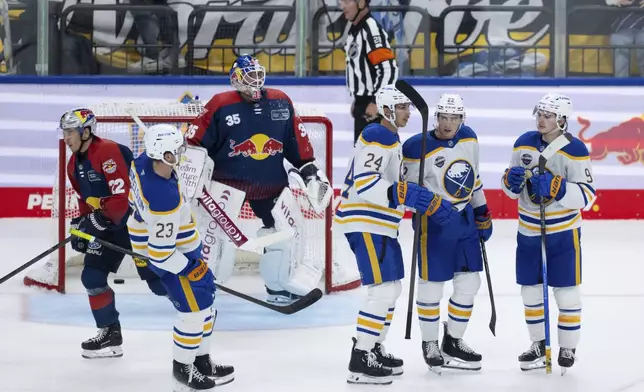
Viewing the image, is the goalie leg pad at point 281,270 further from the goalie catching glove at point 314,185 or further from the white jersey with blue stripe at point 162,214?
the white jersey with blue stripe at point 162,214

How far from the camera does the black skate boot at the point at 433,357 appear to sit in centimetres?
463

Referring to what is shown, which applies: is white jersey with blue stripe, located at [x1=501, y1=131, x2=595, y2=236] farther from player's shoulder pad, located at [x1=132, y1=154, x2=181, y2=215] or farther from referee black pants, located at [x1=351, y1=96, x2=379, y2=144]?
referee black pants, located at [x1=351, y1=96, x2=379, y2=144]

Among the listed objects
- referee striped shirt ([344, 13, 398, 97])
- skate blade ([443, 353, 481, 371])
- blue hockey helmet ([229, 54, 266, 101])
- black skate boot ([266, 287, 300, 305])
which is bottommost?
skate blade ([443, 353, 481, 371])

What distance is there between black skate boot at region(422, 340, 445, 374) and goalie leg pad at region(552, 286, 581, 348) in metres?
0.46

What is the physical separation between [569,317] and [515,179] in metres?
0.56

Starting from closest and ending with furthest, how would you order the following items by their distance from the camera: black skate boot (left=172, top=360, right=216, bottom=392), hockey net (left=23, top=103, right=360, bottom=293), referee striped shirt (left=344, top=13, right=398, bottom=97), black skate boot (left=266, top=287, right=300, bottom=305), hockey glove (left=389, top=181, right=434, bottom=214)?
black skate boot (left=172, top=360, right=216, bottom=392), hockey glove (left=389, top=181, right=434, bottom=214), black skate boot (left=266, top=287, right=300, bottom=305), hockey net (left=23, top=103, right=360, bottom=293), referee striped shirt (left=344, top=13, right=398, bottom=97)

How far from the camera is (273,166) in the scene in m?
5.86

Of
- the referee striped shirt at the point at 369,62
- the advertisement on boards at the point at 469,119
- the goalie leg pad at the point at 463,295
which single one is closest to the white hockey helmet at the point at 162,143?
the goalie leg pad at the point at 463,295

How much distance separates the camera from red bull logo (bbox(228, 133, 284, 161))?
18.9 ft

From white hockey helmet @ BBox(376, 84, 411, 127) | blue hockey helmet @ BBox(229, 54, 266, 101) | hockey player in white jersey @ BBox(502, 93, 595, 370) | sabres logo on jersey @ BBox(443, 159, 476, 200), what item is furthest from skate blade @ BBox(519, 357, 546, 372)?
blue hockey helmet @ BBox(229, 54, 266, 101)

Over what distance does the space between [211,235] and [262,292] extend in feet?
2.62

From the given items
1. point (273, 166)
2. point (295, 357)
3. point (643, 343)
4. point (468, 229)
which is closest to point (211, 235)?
point (273, 166)

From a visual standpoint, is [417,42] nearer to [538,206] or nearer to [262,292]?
[262,292]

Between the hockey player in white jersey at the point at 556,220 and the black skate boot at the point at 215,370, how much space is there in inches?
44.0
